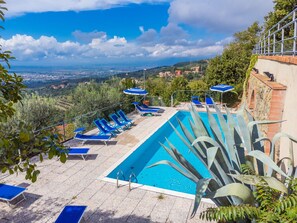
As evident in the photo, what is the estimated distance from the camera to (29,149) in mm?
2270

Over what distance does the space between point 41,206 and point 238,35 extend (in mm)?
29099

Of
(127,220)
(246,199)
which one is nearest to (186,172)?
(246,199)

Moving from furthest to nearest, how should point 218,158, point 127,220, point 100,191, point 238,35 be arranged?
1. point 238,35
2. point 100,191
3. point 127,220
4. point 218,158

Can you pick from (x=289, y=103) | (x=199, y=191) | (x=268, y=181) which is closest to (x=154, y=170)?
(x=289, y=103)

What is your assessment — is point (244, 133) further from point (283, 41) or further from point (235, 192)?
point (283, 41)

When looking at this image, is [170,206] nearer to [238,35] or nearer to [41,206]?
[41,206]

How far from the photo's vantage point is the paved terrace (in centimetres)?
504

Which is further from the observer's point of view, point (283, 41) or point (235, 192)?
point (283, 41)

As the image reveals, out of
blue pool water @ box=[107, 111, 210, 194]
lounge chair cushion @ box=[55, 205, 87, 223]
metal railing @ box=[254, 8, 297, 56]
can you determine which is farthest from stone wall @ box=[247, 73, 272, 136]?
lounge chair cushion @ box=[55, 205, 87, 223]

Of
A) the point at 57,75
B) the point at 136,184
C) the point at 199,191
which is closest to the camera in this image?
the point at 199,191

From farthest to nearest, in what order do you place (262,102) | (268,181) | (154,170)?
(154,170), (262,102), (268,181)

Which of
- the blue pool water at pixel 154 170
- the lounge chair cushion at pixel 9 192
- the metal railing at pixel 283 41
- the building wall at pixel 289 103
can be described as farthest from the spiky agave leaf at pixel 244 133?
the lounge chair cushion at pixel 9 192

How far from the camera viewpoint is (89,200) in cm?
568

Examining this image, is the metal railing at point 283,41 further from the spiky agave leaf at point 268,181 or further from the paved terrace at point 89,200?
the paved terrace at point 89,200
